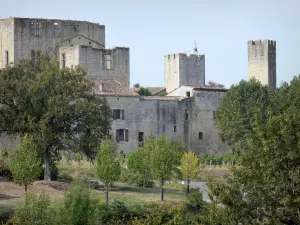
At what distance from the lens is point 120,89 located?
70000 mm

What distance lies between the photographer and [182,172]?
2073 inches

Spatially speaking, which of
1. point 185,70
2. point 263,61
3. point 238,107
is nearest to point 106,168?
point 238,107

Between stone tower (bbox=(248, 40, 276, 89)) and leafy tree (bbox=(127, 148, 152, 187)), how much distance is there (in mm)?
34914

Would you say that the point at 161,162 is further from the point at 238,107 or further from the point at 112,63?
the point at 112,63

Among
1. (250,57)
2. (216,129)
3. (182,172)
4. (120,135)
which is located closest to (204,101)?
(216,129)

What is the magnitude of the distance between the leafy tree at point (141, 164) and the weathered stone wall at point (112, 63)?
1952cm

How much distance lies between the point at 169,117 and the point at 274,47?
61.5ft

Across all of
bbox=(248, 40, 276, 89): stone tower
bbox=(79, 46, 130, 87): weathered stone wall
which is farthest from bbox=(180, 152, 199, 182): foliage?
bbox=(248, 40, 276, 89): stone tower

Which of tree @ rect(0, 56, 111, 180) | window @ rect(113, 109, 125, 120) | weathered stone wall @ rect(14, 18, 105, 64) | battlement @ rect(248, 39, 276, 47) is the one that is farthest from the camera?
battlement @ rect(248, 39, 276, 47)

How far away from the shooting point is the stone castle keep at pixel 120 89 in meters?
70.4

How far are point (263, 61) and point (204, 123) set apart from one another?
14.3 meters

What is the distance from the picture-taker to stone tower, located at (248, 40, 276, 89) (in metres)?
87.6

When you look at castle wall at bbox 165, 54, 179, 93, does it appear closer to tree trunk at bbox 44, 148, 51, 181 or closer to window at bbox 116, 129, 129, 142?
window at bbox 116, 129, 129, 142

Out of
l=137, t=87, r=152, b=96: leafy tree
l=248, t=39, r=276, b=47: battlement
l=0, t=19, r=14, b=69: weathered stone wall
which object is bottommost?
l=137, t=87, r=152, b=96: leafy tree
